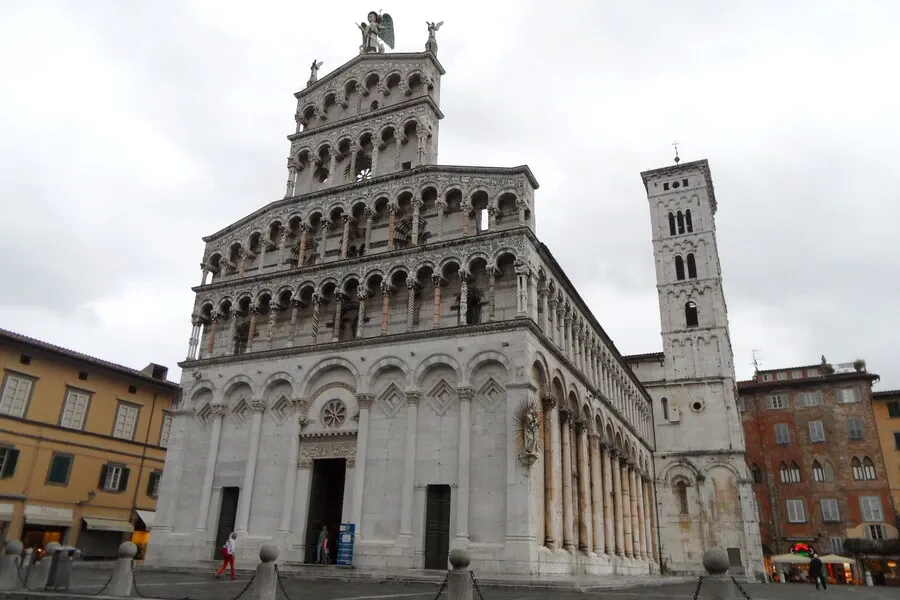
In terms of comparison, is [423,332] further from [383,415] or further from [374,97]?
[374,97]

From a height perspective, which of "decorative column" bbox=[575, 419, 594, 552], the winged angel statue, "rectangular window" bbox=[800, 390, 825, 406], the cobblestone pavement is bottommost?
the cobblestone pavement

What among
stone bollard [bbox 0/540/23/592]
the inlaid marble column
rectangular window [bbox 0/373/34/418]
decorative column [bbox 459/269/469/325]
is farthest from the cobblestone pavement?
rectangular window [bbox 0/373/34/418]

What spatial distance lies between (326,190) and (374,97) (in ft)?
20.9

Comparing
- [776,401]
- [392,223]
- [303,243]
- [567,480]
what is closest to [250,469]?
[303,243]

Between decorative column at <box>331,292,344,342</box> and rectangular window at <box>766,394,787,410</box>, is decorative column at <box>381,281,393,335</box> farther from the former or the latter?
rectangular window at <box>766,394,787,410</box>

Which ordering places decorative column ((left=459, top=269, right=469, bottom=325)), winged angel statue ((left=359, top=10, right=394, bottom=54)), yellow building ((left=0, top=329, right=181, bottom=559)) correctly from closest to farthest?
1. decorative column ((left=459, top=269, right=469, bottom=325))
2. yellow building ((left=0, top=329, right=181, bottom=559))
3. winged angel statue ((left=359, top=10, right=394, bottom=54))

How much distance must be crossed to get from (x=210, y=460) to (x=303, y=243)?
10422 mm

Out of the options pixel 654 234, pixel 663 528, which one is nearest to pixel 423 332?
pixel 663 528

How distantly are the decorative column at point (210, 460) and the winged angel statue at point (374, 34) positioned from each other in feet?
65.9

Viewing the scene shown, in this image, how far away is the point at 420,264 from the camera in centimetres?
2656

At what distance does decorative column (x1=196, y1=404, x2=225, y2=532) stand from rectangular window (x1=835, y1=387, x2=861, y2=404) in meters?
46.9

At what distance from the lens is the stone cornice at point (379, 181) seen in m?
27.0

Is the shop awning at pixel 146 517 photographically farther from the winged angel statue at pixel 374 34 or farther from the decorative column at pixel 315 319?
the winged angel statue at pixel 374 34

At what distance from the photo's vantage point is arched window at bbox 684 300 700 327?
163ft
